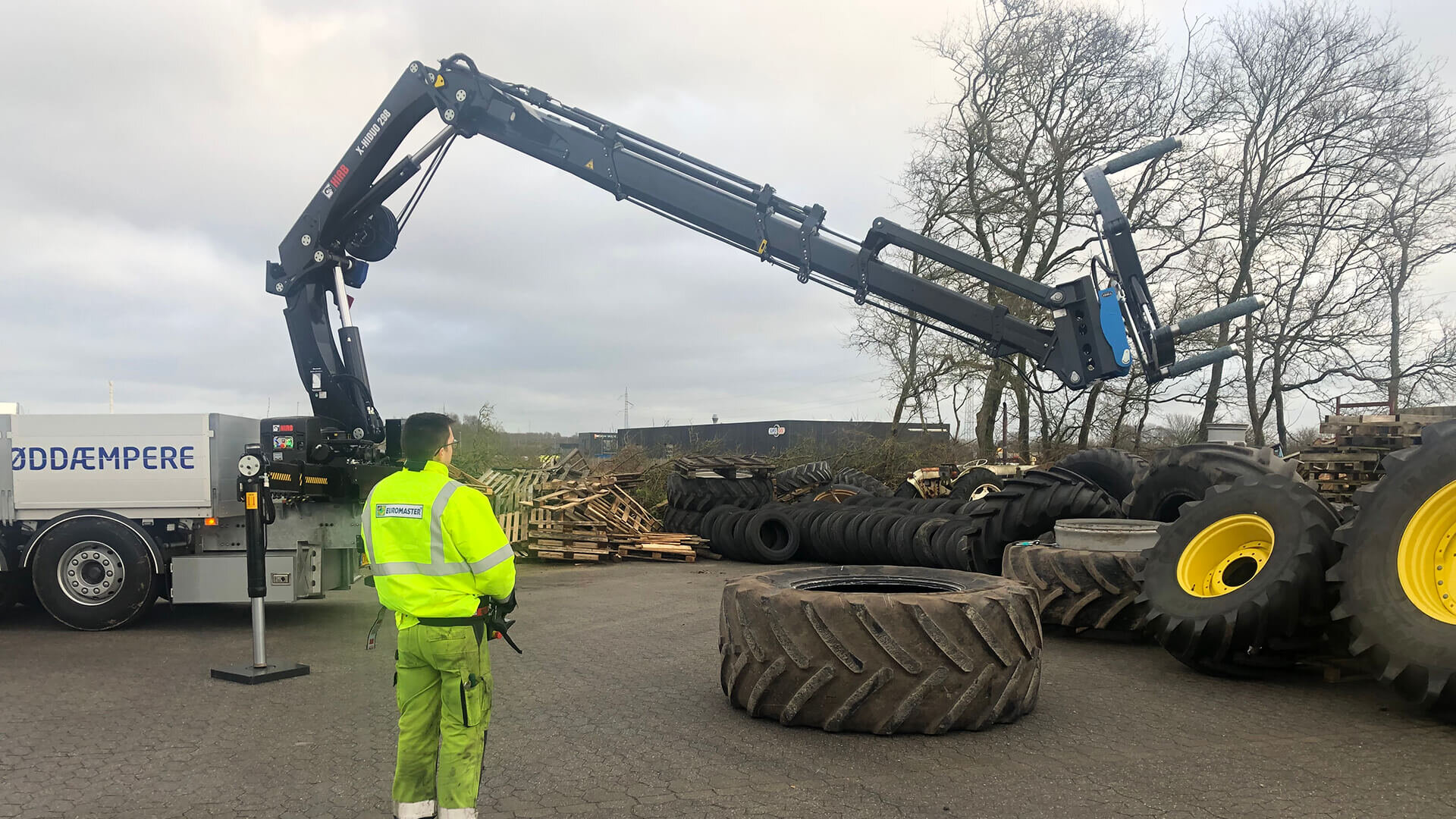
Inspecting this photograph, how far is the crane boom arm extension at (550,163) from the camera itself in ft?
33.7

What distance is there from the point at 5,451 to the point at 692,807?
8.93 meters

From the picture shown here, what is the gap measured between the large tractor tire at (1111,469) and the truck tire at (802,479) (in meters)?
7.09

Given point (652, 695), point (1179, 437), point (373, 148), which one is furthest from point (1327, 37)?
point (652, 695)

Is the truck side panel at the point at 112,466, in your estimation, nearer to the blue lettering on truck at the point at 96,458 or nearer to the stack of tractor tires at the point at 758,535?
the blue lettering on truck at the point at 96,458

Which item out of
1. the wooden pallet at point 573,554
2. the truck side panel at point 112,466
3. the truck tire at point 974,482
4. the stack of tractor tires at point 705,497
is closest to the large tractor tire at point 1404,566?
the truck side panel at point 112,466

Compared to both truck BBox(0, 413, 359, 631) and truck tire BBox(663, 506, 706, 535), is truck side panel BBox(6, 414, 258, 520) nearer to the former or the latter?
truck BBox(0, 413, 359, 631)

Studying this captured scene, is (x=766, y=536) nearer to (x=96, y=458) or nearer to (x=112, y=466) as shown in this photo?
(x=112, y=466)

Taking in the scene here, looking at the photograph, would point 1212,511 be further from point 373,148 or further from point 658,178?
point 373,148

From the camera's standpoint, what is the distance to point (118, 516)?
9.43m

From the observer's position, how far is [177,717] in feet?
20.4

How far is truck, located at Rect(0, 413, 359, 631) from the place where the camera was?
932 cm

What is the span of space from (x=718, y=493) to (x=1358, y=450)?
10605mm

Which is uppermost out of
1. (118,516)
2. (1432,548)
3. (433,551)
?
(433,551)

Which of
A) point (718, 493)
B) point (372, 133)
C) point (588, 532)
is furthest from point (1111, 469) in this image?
point (372, 133)
